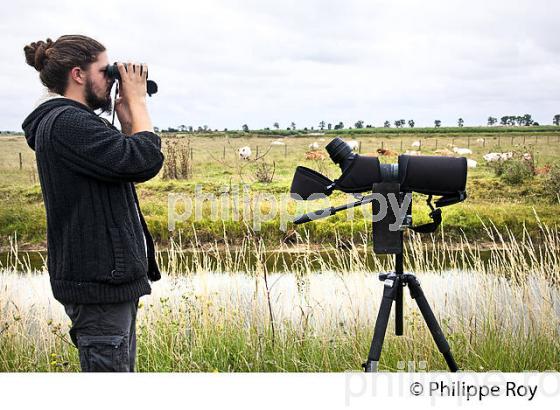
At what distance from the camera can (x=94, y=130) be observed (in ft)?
4.57

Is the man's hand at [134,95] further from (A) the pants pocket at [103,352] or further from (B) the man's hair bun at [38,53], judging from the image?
(A) the pants pocket at [103,352]

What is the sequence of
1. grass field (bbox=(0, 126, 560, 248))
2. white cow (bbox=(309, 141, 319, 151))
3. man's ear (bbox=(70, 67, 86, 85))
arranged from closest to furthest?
man's ear (bbox=(70, 67, 86, 85)) → grass field (bbox=(0, 126, 560, 248)) → white cow (bbox=(309, 141, 319, 151))

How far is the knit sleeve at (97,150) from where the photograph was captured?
138cm

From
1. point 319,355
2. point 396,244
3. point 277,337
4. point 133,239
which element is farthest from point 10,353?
point 396,244

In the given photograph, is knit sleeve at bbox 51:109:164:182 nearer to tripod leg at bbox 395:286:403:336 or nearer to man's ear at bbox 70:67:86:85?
man's ear at bbox 70:67:86:85

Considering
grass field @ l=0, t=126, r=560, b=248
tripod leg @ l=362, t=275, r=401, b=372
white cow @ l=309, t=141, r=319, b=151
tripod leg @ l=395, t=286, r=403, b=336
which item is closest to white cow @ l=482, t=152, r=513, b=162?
grass field @ l=0, t=126, r=560, b=248

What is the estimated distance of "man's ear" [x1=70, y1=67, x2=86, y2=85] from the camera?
59.0 inches

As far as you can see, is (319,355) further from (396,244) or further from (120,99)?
(120,99)

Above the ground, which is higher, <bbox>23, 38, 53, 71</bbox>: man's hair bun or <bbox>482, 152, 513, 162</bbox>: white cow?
<bbox>23, 38, 53, 71</bbox>: man's hair bun

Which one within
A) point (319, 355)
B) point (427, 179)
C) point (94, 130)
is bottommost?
point (319, 355)

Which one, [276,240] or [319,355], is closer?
[319,355]
